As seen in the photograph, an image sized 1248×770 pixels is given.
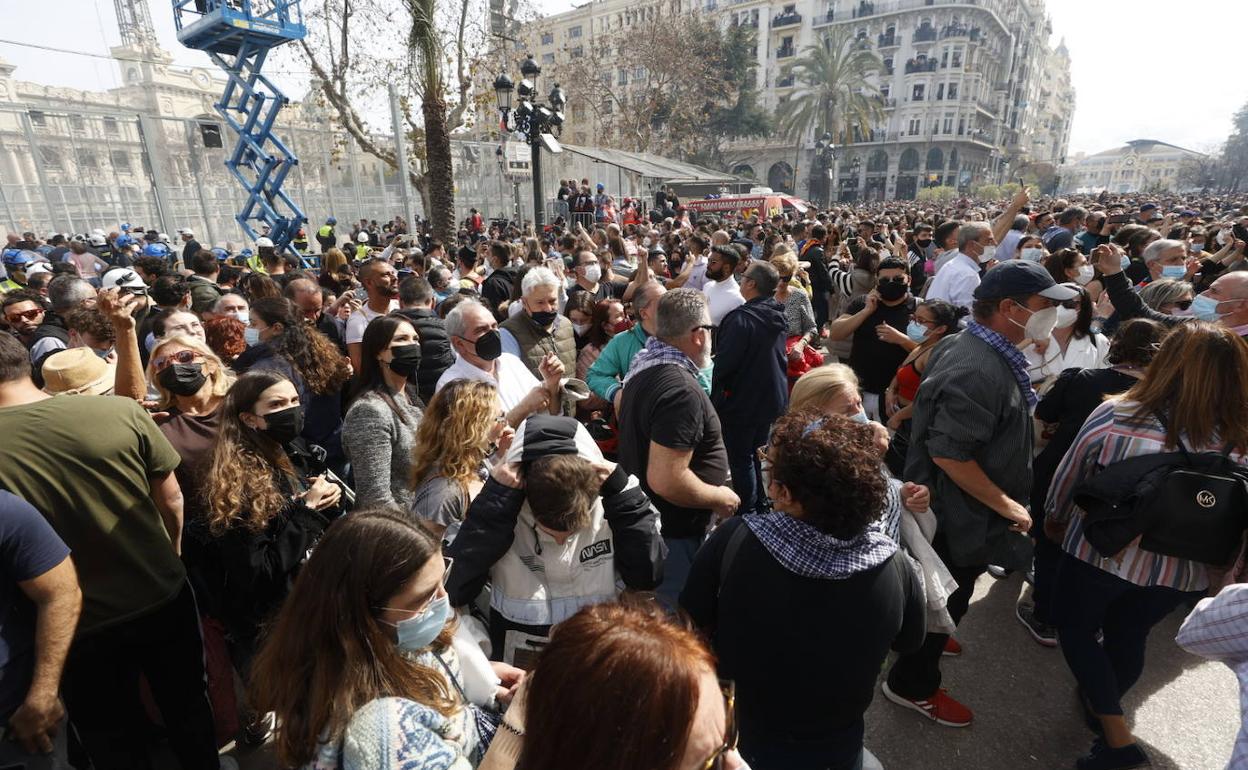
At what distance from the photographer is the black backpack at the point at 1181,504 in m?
2.03

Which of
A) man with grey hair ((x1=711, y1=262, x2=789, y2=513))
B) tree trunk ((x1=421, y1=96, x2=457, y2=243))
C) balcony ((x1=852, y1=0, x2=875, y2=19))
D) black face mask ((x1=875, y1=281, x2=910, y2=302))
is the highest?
balcony ((x1=852, y1=0, x2=875, y2=19))

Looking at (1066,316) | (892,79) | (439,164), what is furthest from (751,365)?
(892,79)

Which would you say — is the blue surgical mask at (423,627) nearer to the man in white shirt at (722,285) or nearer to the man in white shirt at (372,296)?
the man in white shirt at (372,296)

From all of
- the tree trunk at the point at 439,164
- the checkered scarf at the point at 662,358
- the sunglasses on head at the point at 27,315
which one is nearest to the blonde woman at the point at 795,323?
the checkered scarf at the point at 662,358

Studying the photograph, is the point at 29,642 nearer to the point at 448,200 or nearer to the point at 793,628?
the point at 793,628

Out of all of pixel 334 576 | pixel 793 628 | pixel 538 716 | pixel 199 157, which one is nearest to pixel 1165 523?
pixel 793 628

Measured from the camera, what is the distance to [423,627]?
1.50m

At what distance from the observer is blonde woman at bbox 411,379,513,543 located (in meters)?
2.21

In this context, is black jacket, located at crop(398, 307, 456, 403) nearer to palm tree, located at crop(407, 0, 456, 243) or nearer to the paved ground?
the paved ground

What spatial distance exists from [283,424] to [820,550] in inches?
79.8

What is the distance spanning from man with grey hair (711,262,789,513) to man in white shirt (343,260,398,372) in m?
2.45

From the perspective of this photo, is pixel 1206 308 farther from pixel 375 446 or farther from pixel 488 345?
pixel 375 446

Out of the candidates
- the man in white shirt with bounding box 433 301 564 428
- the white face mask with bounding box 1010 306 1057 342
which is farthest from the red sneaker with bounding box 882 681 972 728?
the man in white shirt with bounding box 433 301 564 428

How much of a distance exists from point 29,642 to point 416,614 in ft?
4.71
